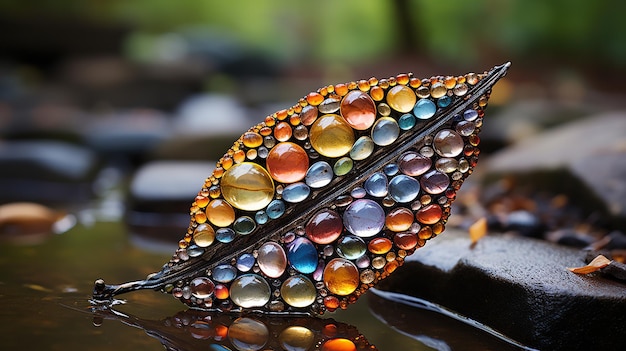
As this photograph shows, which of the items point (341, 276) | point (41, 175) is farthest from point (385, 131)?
point (41, 175)

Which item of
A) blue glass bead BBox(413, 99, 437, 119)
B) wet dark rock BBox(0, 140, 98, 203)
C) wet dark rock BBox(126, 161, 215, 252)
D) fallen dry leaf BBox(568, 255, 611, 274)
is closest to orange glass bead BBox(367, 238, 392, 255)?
blue glass bead BBox(413, 99, 437, 119)

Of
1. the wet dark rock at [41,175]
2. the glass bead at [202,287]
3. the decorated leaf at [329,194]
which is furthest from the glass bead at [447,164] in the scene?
the wet dark rock at [41,175]

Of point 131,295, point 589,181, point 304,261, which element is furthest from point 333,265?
point 589,181

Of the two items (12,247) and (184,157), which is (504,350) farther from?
(184,157)

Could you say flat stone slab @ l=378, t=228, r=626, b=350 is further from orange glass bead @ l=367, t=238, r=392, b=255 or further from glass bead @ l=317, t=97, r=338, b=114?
glass bead @ l=317, t=97, r=338, b=114

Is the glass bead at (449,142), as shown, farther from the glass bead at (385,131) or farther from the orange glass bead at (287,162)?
the orange glass bead at (287,162)

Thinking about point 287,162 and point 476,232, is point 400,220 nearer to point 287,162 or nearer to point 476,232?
point 287,162
